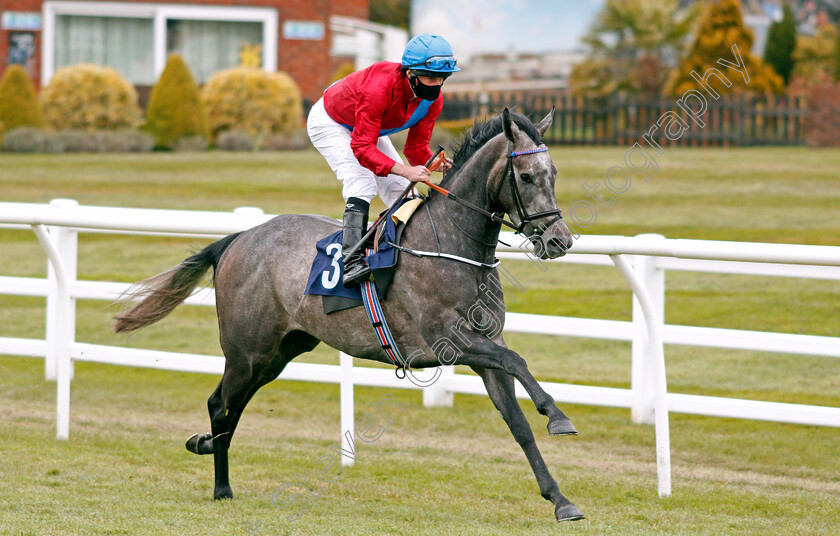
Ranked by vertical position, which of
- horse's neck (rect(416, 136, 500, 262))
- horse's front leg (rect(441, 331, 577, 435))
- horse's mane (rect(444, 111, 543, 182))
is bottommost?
horse's front leg (rect(441, 331, 577, 435))

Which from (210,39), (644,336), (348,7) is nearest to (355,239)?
(644,336)

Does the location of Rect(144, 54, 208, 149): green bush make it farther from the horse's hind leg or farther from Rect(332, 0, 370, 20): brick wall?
the horse's hind leg

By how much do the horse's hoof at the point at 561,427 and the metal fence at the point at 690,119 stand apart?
17.8 metres

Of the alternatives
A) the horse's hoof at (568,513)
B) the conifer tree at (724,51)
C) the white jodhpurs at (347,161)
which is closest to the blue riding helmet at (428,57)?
the white jodhpurs at (347,161)

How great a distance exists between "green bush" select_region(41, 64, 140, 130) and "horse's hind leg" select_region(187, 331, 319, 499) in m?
16.4

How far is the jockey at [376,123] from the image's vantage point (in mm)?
4156

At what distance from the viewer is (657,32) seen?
1122 inches

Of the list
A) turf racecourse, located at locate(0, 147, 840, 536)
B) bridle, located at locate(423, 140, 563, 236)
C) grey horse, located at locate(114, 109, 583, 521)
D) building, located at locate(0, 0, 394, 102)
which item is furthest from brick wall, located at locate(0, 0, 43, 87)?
bridle, located at locate(423, 140, 563, 236)

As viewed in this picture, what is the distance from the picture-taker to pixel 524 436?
3963 mm

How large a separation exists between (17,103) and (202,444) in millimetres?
16548

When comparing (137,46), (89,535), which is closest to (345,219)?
(89,535)

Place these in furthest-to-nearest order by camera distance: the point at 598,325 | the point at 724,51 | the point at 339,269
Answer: the point at 724,51 → the point at 598,325 → the point at 339,269

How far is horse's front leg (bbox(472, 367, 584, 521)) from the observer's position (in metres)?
3.79

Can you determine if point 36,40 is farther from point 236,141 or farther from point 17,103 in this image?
point 236,141
